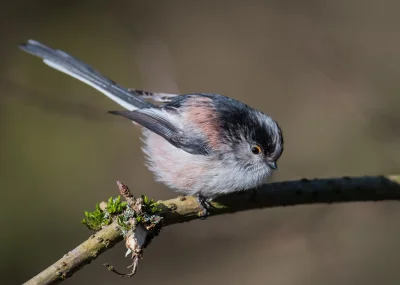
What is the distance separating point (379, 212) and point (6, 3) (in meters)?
4.80

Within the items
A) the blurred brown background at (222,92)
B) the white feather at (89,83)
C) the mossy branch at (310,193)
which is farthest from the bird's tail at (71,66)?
the mossy branch at (310,193)

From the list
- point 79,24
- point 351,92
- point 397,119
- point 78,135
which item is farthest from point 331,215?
point 79,24

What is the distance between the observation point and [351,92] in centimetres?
459

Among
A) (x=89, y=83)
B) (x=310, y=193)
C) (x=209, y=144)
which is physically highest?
(x=89, y=83)

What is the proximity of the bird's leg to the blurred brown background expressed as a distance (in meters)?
1.05

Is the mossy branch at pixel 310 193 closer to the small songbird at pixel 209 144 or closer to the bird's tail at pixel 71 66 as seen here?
the small songbird at pixel 209 144

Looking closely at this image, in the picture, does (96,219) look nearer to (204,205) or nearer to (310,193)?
(204,205)

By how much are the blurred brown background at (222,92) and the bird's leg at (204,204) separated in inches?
41.5

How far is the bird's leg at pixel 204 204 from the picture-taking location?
294 cm

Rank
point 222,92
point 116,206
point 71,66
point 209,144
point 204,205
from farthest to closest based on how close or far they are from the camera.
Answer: point 222,92, point 71,66, point 209,144, point 204,205, point 116,206

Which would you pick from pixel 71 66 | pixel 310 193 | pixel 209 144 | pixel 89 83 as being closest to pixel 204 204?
pixel 209 144

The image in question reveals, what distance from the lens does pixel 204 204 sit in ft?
9.94

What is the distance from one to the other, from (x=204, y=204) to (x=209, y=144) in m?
0.47

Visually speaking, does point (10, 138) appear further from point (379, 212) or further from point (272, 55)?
point (379, 212)
